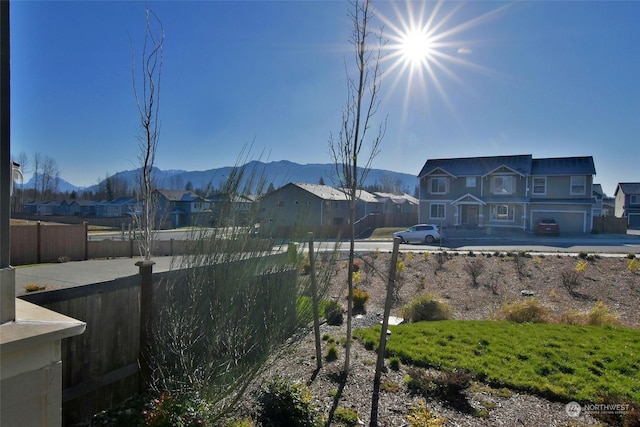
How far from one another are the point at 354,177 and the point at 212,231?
6.29ft

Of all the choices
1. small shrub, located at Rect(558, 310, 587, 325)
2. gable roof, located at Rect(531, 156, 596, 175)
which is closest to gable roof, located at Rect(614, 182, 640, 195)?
gable roof, located at Rect(531, 156, 596, 175)

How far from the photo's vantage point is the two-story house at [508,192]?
1113 inches

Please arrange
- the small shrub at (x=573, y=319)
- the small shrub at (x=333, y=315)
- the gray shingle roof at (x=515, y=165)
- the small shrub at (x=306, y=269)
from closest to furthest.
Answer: the small shrub at (x=306, y=269) < the small shrub at (x=333, y=315) < the small shrub at (x=573, y=319) < the gray shingle roof at (x=515, y=165)

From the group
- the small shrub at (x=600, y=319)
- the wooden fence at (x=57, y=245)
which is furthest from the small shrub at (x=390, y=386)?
the wooden fence at (x=57, y=245)

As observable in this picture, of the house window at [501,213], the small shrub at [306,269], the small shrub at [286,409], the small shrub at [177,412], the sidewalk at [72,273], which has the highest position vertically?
the house window at [501,213]

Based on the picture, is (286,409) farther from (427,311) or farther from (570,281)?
(570,281)

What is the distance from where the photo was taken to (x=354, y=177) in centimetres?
456

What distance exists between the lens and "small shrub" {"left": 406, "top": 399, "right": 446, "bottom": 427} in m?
3.24

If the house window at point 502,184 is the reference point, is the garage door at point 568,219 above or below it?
below

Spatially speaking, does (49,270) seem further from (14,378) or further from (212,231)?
(14,378)

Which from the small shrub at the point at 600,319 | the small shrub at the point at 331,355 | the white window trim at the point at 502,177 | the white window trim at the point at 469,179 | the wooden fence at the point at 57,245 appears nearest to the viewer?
the small shrub at the point at 331,355

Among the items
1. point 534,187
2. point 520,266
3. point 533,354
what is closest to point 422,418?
point 533,354

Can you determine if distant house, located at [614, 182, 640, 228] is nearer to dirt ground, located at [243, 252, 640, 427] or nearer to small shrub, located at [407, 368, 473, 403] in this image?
dirt ground, located at [243, 252, 640, 427]

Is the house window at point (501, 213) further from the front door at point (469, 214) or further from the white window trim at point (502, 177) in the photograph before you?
the front door at point (469, 214)
